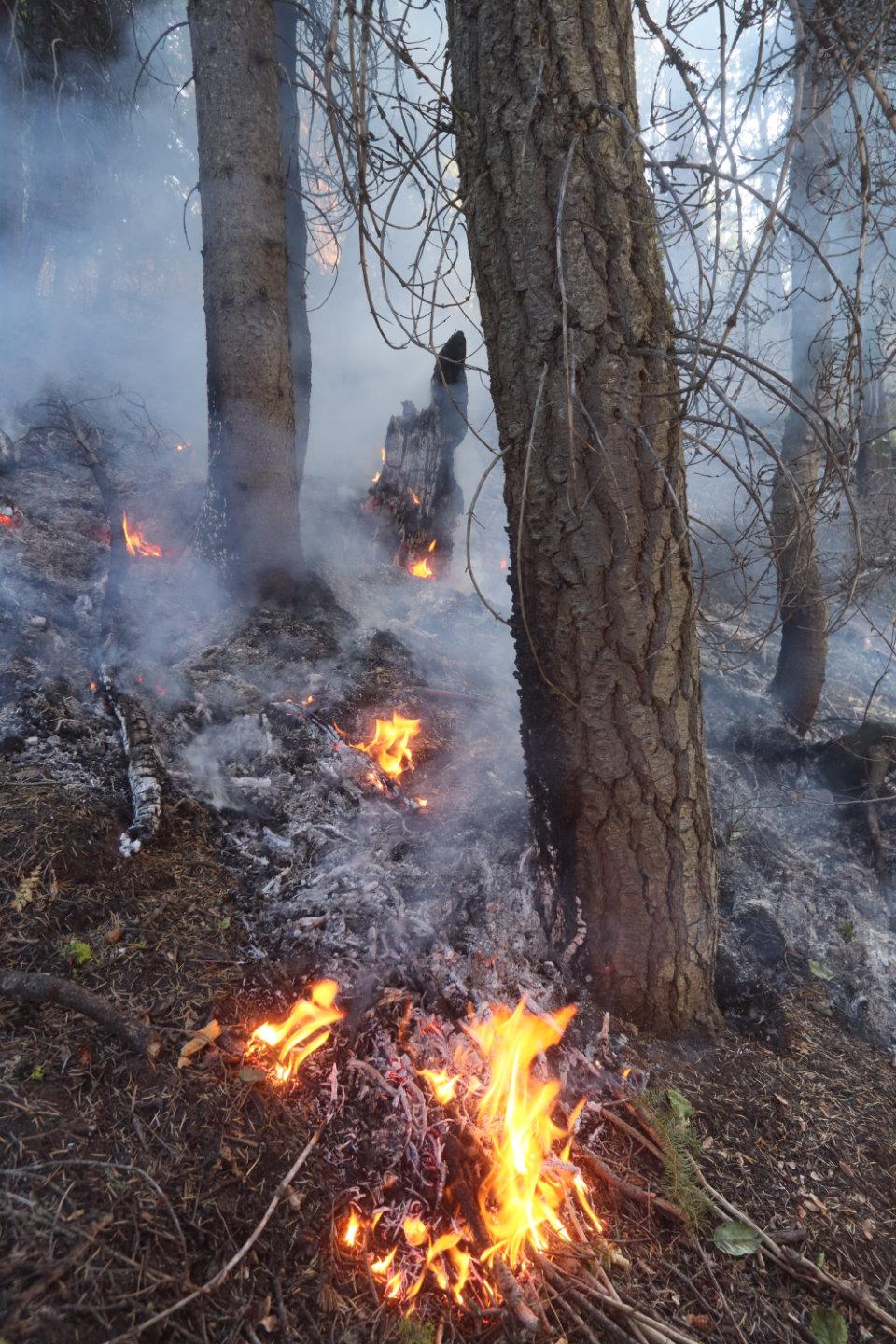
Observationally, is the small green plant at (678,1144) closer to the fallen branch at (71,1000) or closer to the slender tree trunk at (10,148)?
the fallen branch at (71,1000)

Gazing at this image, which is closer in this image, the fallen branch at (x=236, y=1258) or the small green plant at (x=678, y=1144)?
the fallen branch at (x=236, y=1258)

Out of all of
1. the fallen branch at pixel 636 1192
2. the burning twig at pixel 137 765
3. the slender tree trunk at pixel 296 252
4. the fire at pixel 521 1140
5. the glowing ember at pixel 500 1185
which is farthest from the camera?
the slender tree trunk at pixel 296 252

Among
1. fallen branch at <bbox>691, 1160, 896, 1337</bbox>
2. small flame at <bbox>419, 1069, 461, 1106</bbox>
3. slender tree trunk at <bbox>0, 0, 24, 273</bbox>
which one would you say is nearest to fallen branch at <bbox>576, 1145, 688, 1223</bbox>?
fallen branch at <bbox>691, 1160, 896, 1337</bbox>

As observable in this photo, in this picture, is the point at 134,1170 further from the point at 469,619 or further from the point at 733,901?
the point at 469,619

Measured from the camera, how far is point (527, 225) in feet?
6.06

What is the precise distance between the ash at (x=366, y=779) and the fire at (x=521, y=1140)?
0.12m

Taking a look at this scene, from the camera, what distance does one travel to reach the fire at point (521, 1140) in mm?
1645

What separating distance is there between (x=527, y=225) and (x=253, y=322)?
10.6 feet

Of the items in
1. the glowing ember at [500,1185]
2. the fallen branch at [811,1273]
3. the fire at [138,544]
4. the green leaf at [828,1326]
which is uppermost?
the fire at [138,544]

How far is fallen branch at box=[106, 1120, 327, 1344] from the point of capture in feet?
4.15

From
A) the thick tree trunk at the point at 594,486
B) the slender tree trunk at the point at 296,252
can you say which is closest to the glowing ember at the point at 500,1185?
the thick tree trunk at the point at 594,486

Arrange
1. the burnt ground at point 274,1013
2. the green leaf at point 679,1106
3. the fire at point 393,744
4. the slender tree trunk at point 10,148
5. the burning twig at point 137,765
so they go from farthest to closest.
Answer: the slender tree trunk at point 10,148
the fire at point 393,744
the burning twig at point 137,765
the green leaf at point 679,1106
the burnt ground at point 274,1013

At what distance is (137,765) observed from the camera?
3004 mm

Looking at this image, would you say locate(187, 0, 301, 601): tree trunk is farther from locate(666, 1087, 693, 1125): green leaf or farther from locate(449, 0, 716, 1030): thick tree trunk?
locate(666, 1087, 693, 1125): green leaf
